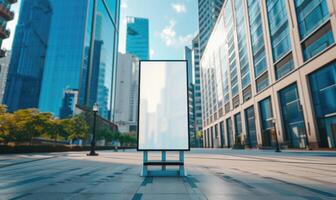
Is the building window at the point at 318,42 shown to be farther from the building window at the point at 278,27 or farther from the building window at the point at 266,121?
the building window at the point at 266,121

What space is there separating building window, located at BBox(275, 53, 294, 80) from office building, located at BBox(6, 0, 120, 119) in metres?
75.6

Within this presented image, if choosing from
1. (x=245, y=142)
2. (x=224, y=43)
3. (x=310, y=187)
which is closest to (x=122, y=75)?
(x=224, y=43)

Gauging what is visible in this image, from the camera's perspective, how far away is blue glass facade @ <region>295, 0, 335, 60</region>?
2133 cm

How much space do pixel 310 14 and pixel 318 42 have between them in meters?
4.32

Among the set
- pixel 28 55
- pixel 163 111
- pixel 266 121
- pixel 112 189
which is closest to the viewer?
pixel 112 189

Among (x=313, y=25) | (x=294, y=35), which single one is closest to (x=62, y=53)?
(x=294, y=35)

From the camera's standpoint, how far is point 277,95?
98.1 ft

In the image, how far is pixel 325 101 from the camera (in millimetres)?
21594

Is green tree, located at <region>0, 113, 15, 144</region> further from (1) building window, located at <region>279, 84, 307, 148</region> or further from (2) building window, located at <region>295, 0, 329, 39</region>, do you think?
(2) building window, located at <region>295, 0, 329, 39</region>

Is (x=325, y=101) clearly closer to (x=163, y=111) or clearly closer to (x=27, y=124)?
(x=163, y=111)

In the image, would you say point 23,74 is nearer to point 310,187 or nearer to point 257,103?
point 257,103

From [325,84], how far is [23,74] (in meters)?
111

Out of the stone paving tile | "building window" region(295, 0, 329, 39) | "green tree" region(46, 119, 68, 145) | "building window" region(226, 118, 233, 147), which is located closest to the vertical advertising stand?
the stone paving tile

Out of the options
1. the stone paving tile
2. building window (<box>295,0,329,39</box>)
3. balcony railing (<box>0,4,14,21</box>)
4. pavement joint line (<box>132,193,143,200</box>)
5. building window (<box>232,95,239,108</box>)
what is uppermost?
balcony railing (<box>0,4,14,21</box>)
